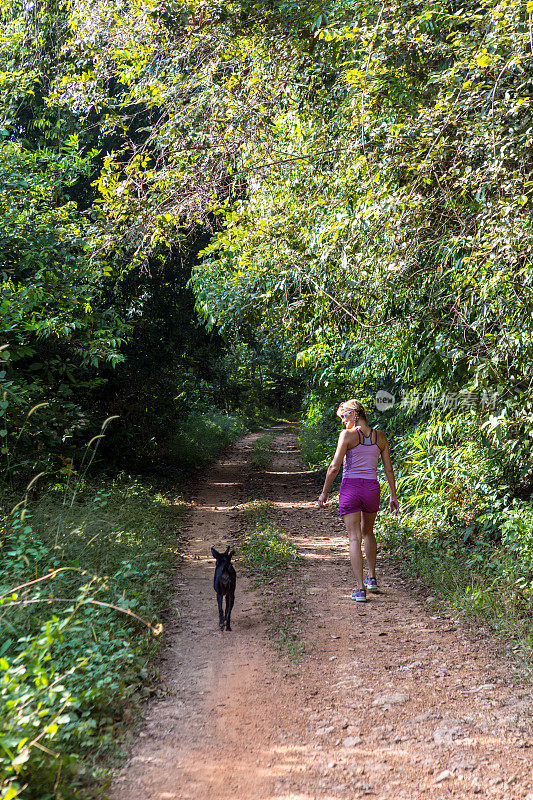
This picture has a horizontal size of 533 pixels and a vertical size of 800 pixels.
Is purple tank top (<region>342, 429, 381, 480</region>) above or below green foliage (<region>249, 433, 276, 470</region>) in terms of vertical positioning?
above

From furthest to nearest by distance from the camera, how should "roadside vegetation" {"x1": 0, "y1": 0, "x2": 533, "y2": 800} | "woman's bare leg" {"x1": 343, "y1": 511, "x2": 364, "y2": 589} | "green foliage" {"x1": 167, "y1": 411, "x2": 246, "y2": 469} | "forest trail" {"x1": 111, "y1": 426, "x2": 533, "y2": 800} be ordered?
"green foliage" {"x1": 167, "y1": 411, "x2": 246, "y2": 469} < "woman's bare leg" {"x1": 343, "y1": 511, "x2": 364, "y2": 589} < "roadside vegetation" {"x1": 0, "y1": 0, "x2": 533, "y2": 800} < "forest trail" {"x1": 111, "y1": 426, "x2": 533, "y2": 800}

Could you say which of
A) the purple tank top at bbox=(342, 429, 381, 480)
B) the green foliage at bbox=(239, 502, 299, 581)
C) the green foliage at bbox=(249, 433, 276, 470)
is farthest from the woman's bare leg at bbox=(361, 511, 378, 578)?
the green foliage at bbox=(249, 433, 276, 470)

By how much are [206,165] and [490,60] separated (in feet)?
14.4

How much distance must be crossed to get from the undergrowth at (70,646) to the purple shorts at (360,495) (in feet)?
6.75

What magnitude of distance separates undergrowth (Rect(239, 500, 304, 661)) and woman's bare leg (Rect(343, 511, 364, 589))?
0.65 metres

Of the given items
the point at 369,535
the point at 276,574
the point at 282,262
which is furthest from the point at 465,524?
the point at 282,262

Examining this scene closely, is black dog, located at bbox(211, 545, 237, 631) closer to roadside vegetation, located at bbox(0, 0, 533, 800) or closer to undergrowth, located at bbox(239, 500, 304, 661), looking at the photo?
undergrowth, located at bbox(239, 500, 304, 661)

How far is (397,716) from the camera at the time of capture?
3820 millimetres

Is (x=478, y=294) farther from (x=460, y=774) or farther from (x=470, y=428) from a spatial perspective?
(x=460, y=774)

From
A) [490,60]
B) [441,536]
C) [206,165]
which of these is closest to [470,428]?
[441,536]

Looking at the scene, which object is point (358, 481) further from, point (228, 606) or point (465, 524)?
point (465, 524)

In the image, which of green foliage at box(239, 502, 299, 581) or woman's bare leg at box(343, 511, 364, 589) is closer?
woman's bare leg at box(343, 511, 364, 589)

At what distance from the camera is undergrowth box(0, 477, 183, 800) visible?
2.92 m

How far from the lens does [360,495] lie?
6055mm
